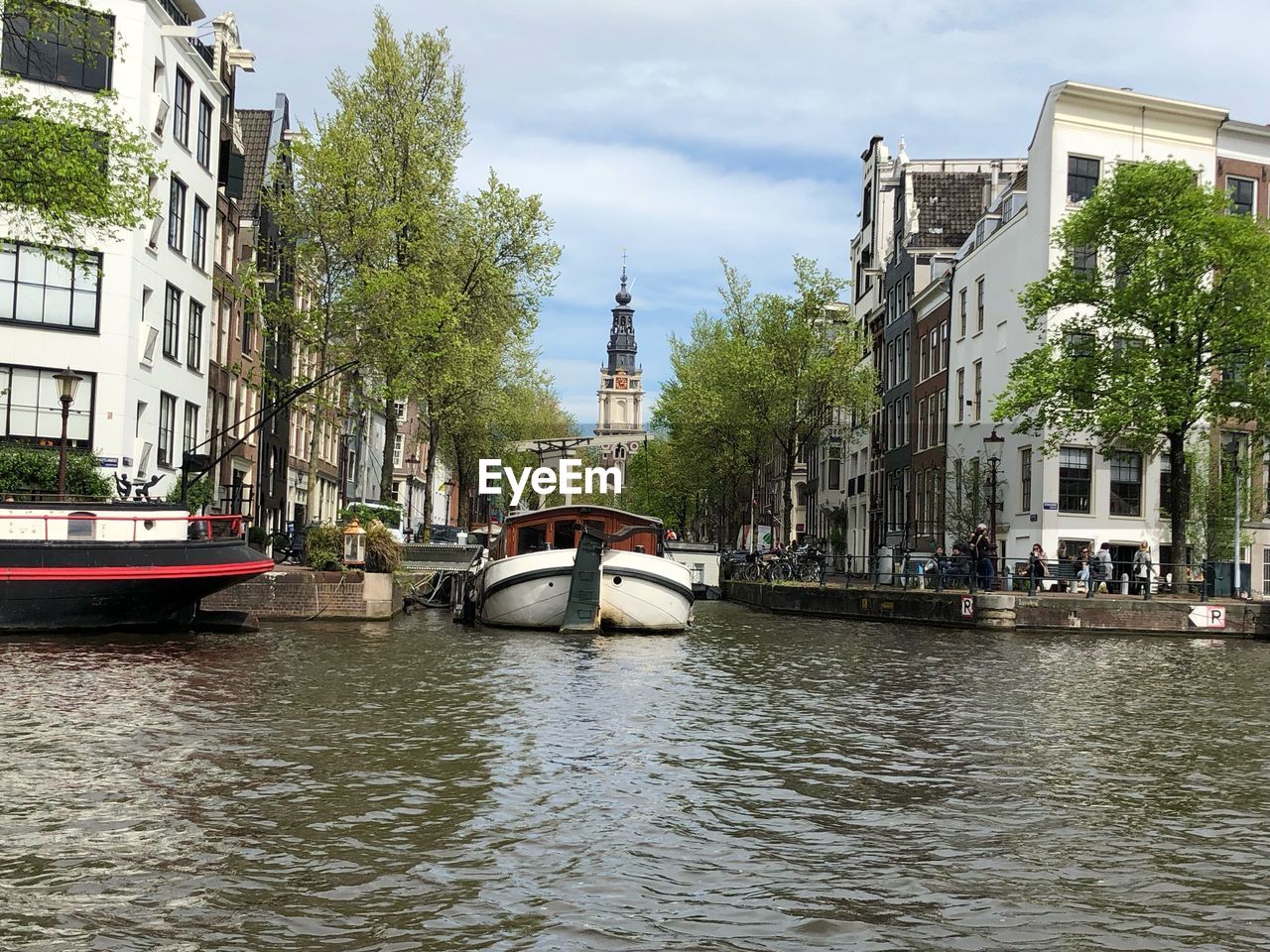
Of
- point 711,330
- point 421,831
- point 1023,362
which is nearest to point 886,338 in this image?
point 711,330

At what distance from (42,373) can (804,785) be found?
30.7 metres

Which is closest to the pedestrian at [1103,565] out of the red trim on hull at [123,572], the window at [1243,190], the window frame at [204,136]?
the window at [1243,190]

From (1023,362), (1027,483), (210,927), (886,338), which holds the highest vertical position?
(886,338)

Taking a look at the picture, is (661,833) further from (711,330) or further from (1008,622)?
(711,330)

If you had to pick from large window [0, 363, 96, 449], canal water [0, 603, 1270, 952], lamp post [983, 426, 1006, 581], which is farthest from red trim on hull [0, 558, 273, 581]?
lamp post [983, 426, 1006, 581]

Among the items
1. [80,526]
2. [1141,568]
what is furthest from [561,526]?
[1141,568]

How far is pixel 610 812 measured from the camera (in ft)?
35.0

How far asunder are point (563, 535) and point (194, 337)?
1698 centimetres

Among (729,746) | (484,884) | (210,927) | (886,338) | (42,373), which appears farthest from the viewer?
(886,338)

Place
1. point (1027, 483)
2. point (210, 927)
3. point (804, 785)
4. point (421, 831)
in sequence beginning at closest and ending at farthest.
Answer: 1. point (210, 927)
2. point (421, 831)
3. point (804, 785)
4. point (1027, 483)

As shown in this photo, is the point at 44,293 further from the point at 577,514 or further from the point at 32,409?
the point at 577,514

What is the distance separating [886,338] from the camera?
75750 mm

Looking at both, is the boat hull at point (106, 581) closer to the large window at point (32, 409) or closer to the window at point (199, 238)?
the large window at point (32, 409)

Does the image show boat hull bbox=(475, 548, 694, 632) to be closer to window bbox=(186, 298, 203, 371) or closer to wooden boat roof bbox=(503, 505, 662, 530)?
wooden boat roof bbox=(503, 505, 662, 530)
